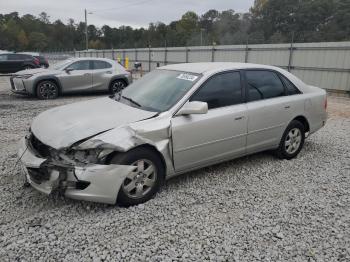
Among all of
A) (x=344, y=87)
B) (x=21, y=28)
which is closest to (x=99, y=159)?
(x=344, y=87)

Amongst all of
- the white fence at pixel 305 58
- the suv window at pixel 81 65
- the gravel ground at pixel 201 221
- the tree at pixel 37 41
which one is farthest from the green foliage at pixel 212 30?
the gravel ground at pixel 201 221

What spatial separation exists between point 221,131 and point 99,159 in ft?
5.47

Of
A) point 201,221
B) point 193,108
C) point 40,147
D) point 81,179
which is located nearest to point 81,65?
point 40,147

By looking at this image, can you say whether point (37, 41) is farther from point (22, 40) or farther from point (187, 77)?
point (187, 77)

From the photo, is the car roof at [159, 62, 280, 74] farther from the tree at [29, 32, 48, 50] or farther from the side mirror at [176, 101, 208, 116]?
the tree at [29, 32, 48, 50]

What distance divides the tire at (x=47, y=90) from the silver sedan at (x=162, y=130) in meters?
6.78

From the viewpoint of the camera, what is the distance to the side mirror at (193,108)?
374cm

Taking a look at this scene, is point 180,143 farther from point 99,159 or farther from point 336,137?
point 336,137

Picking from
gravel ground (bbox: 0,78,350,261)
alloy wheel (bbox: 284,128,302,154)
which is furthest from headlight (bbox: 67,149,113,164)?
alloy wheel (bbox: 284,128,302,154)

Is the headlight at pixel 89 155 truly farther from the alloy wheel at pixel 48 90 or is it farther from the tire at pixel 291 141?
the alloy wheel at pixel 48 90

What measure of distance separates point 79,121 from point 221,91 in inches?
73.5

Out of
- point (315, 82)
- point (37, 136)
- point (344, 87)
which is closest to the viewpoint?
point (37, 136)

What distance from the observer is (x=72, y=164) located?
3244 mm

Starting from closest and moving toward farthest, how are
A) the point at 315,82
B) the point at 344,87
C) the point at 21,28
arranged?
the point at 344,87 < the point at 315,82 < the point at 21,28
